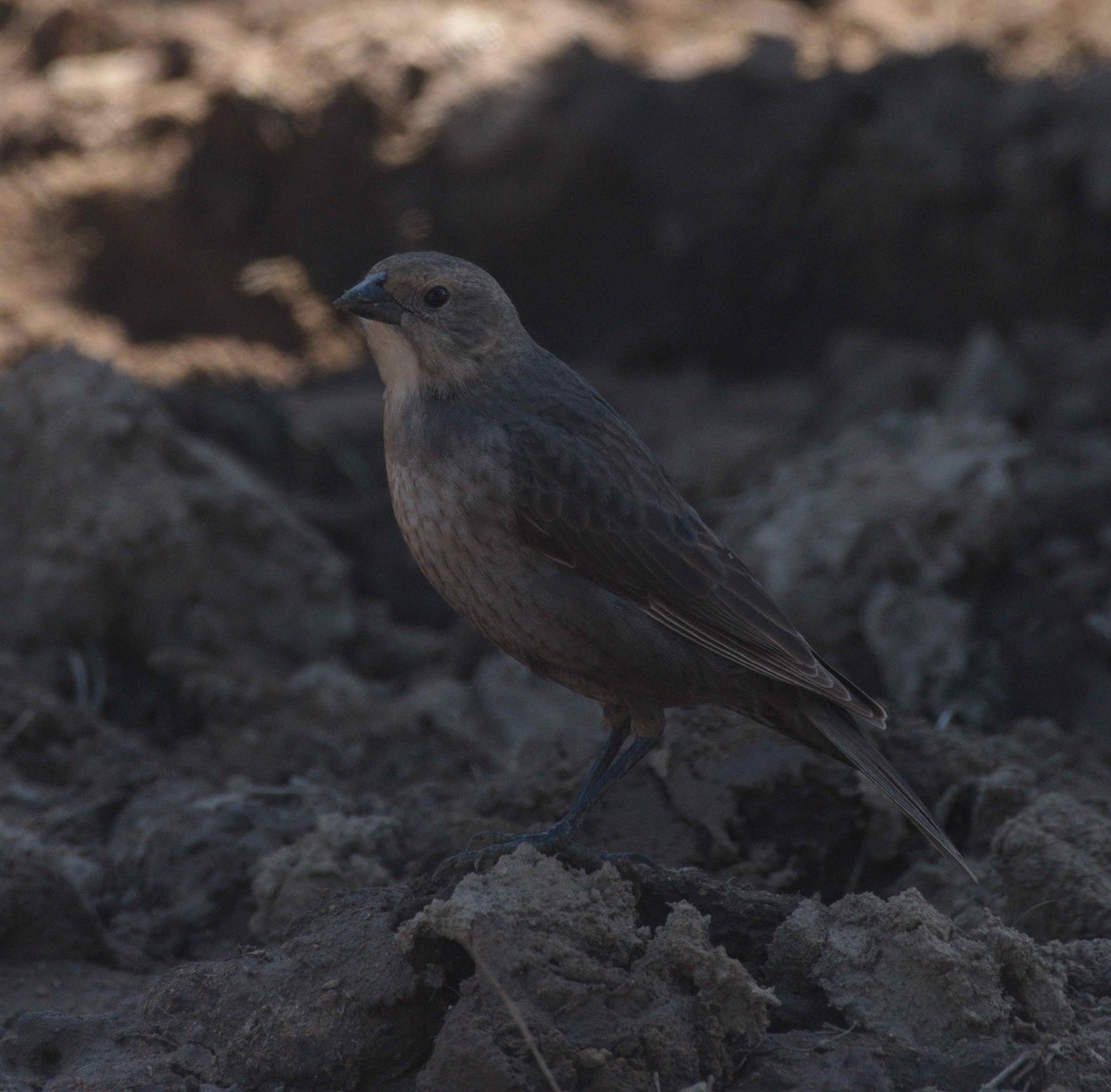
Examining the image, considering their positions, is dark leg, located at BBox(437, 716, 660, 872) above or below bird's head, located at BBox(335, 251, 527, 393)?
below

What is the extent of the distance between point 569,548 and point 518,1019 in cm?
147

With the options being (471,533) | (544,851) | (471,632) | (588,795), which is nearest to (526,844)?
(544,851)

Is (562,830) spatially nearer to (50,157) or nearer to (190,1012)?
(190,1012)

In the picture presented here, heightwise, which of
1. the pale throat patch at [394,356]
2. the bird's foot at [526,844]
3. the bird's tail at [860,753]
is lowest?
the bird's foot at [526,844]

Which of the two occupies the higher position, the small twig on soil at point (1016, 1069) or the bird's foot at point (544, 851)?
the bird's foot at point (544, 851)

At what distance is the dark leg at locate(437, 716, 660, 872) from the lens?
4.03 metres

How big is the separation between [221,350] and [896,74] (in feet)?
14.4

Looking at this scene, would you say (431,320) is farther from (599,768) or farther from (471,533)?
(599,768)

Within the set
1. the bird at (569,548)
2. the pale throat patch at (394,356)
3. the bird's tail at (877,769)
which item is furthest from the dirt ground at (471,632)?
Result: the pale throat patch at (394,356)

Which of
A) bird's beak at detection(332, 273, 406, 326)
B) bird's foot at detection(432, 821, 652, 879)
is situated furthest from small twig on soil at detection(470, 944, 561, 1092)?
bird's beak at detection(332, 273, 406, 326)

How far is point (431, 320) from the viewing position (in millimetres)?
4676

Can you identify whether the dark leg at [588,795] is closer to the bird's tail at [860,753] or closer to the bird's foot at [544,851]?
the bird's foot at [544,851]

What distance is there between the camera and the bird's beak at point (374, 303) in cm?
465

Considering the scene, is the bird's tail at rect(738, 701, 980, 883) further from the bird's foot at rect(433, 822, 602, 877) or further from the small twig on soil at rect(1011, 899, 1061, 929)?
the bird's foot at rect(433, 822, 602, 877)
